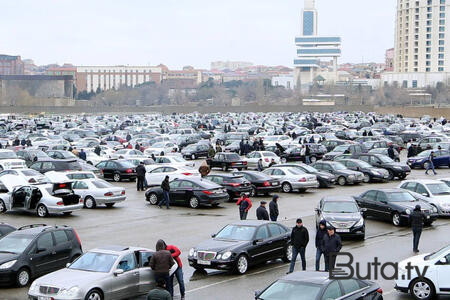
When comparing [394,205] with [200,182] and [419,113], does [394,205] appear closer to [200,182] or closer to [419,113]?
[200,182]

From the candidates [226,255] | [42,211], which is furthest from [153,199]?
[226,255]

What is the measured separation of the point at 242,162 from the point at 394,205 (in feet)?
57.9

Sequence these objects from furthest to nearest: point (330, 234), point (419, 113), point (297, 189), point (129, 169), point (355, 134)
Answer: point (419, 113)
point (355, 134)
point (129, 169)
point (297, 189)
point (330, 234)

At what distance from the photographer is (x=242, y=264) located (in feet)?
55.5

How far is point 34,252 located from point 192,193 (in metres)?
12.3

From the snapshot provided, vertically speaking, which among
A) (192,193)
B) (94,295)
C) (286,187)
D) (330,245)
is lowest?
(94,295)

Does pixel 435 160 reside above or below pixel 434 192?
above

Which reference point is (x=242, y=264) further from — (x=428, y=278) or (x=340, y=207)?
(x=340, y=207)

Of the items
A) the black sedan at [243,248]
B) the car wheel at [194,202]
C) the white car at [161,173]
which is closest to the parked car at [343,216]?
the black sedan at [243,248]

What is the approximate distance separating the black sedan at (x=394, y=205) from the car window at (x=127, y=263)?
11943 mm

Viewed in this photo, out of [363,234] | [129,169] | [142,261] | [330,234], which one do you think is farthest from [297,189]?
[142,261]

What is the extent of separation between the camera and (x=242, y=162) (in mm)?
41281

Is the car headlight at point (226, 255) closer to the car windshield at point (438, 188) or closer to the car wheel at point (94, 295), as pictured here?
the car wheel at point (94, 295)

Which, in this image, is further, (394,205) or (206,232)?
(394,205)
